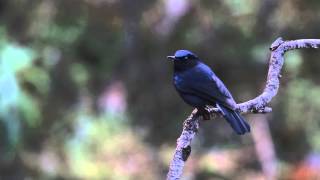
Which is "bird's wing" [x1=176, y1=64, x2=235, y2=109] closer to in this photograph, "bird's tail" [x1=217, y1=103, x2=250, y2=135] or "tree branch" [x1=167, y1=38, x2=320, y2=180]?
"bird's tail" [x1=217, y1=103, x2=250, y2=135]

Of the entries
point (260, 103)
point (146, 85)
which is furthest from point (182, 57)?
point (146, 85)

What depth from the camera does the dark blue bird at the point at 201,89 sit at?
1.86 metres

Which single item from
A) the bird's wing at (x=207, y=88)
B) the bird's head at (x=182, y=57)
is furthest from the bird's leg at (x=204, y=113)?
the bird's head at (x=182, y=57)

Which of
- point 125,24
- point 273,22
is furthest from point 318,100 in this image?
point 125,24

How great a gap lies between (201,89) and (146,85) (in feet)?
12.9

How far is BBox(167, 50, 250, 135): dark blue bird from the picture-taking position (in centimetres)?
186

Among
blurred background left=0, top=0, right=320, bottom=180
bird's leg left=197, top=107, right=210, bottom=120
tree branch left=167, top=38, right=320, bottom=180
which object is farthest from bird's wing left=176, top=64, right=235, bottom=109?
blurred background left=0, top=0, right=320, bottom=180

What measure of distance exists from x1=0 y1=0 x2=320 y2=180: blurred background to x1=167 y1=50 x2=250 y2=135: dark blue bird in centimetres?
309

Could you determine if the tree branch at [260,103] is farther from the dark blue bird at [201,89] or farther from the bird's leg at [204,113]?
the dark blue bird at [201,89]

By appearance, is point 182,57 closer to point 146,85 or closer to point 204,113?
point 204,113

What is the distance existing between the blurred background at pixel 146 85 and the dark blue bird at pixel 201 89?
3.09 metres

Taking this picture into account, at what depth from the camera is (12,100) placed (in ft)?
14.4

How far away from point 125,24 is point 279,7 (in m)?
1.32

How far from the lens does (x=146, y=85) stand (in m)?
5.88
